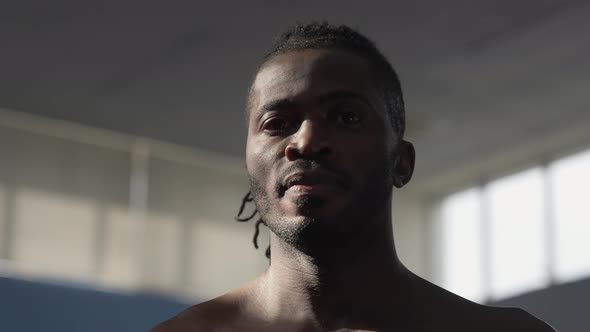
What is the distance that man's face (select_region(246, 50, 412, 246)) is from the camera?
1.68 m

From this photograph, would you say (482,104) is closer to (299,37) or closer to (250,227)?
(250,227)

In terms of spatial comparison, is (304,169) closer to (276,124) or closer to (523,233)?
(276,124)

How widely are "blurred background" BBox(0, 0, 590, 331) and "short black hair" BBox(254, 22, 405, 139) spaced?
13.5 ft

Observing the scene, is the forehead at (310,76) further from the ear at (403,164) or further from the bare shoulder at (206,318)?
the bare shoulder at (206,318)

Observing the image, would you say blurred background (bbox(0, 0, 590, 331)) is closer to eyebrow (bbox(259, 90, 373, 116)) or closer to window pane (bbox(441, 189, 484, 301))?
window pane (bbox(441, 189, 484, 301))

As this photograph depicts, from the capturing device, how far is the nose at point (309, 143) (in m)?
1.69

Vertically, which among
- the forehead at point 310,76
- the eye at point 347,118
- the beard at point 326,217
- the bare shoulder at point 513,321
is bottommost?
the bare shoulder at point 513,321

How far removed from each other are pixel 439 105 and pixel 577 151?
1166mm

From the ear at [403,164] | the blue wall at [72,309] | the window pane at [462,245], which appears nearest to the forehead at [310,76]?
the ear at [403,164]

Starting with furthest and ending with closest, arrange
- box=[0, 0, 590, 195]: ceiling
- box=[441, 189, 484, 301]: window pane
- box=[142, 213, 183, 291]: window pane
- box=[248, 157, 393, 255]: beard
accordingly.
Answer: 1. box=[441, 189, 484, 301]: window pane
2. box=[142, 213, 183, 291]: window pane
3. box=[0, 0, 590, 195]: ceiling
4. box=[248, 157, 393, 255]: beard

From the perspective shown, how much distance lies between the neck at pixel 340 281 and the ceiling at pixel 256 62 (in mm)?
4226

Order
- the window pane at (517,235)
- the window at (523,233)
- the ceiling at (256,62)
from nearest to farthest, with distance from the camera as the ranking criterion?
the ceiling at (256,62)
the window at (523,233)
the window pane at (517,235)

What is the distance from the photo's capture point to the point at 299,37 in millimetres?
1900

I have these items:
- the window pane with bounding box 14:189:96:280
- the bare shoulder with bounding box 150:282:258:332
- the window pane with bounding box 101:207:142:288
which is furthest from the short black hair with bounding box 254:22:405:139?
the window pane with bounding box 101:207:142:288
